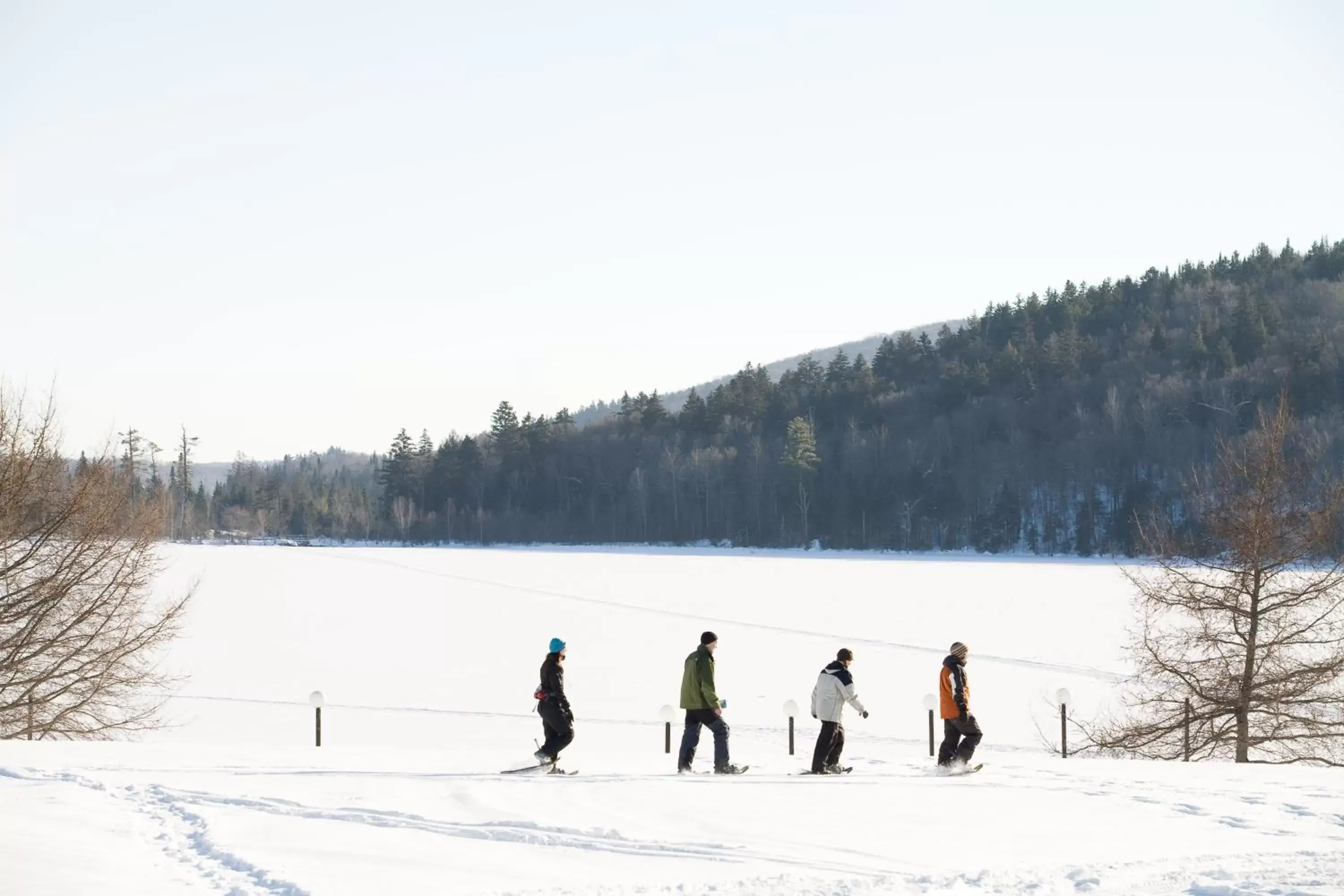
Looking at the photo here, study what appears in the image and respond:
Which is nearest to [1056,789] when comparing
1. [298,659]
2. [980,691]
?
[980,691]

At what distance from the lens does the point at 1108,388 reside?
102 m

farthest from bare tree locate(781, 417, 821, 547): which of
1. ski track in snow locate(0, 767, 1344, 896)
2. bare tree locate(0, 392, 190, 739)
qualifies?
ski track in snow locate(0, 767, 1344, 896)

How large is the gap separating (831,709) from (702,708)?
143 cm

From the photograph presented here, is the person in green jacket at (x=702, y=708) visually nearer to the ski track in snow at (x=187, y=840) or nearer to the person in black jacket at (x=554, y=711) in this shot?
the person in black jacket at (x=554, y=711)

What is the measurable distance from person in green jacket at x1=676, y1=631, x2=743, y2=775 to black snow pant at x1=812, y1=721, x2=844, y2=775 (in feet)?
2.86

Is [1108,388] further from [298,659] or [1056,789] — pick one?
[1056,789]

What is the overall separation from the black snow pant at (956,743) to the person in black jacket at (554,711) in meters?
4.13

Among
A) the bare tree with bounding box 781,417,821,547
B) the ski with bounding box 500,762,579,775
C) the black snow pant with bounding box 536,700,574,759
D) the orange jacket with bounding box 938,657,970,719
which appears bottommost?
the ski with bounding box 500,762,579,775

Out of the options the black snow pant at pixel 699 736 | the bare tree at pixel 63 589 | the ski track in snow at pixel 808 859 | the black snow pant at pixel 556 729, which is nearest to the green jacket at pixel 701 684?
the black snow pant at pixel 699 736

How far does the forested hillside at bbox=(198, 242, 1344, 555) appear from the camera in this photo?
95625mm

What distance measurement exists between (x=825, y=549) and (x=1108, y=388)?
2748 centimetres

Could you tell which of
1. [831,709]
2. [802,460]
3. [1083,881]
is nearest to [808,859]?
[1083,881]

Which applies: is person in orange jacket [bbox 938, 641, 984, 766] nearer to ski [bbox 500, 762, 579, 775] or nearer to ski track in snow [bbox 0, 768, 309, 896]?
ski [bbox 500, 762, 579, 775]

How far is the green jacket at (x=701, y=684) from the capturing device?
1294 cm
